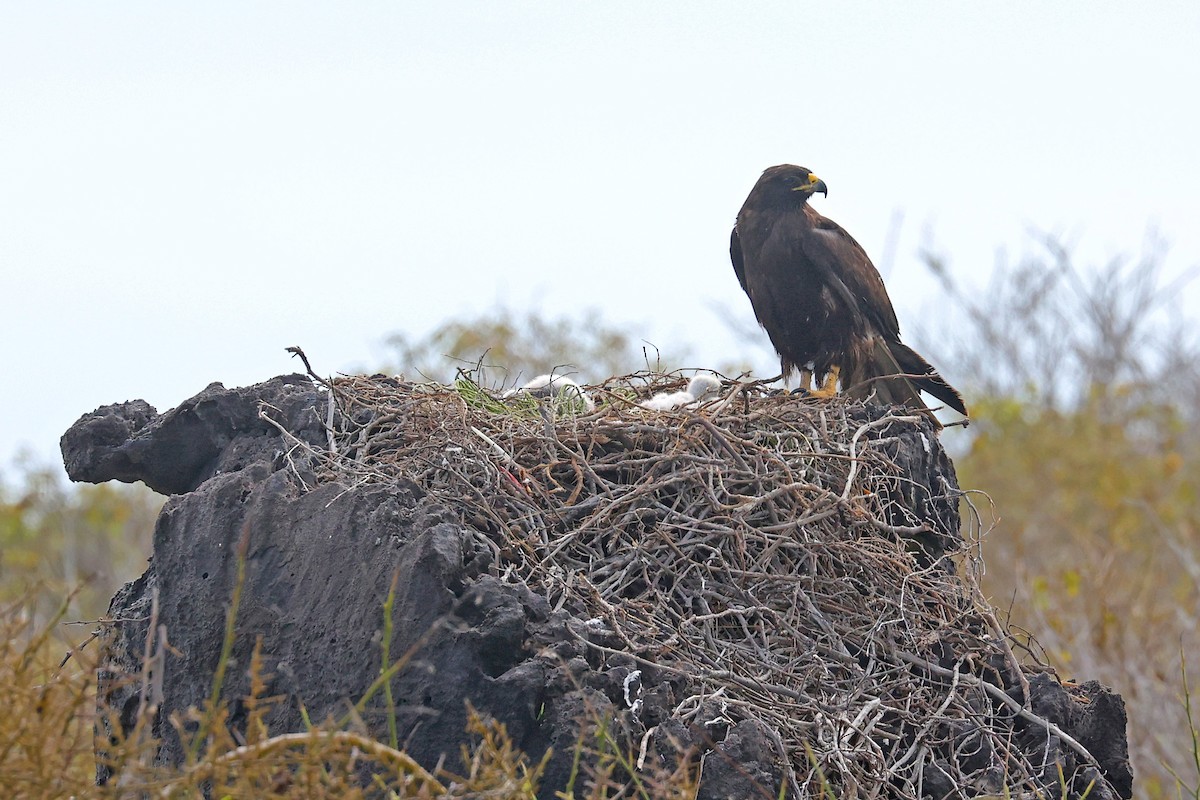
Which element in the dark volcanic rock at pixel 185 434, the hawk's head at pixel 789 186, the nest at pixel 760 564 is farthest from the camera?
the hawk's head at pixel 789 186

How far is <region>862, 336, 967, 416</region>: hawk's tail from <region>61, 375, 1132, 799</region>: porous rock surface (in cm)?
237

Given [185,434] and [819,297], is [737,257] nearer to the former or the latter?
[819,297]

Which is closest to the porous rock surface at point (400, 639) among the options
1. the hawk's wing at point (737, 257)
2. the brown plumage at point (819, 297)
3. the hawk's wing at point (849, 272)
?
the brown plumage at point (819, 297)

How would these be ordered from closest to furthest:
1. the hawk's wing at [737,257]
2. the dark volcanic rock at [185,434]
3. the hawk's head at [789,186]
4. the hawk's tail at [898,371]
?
the dark volcanic rock at [185,434], the hawk's tail at [898,371], the hawk's head at [789,186], the hawk's wing at [737,257]

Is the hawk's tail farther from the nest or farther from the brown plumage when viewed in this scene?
the nest

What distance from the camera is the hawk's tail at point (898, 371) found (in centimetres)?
700

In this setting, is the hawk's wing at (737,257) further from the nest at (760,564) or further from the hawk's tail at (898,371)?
the nest at (760,564)

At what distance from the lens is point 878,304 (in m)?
7.18

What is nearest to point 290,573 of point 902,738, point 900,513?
point 902,738

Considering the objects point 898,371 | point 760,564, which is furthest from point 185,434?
point 898,371

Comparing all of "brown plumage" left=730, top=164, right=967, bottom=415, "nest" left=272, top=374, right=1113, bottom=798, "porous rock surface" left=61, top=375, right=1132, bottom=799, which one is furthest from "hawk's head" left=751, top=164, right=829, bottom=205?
"porous rock surface" left=61, top=375, right=1132, bottom=799

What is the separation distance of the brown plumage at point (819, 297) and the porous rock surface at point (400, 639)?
253 cm

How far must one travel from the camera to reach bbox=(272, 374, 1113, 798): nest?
171 inches

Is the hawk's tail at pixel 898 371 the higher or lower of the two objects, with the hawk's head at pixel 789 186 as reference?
lower
